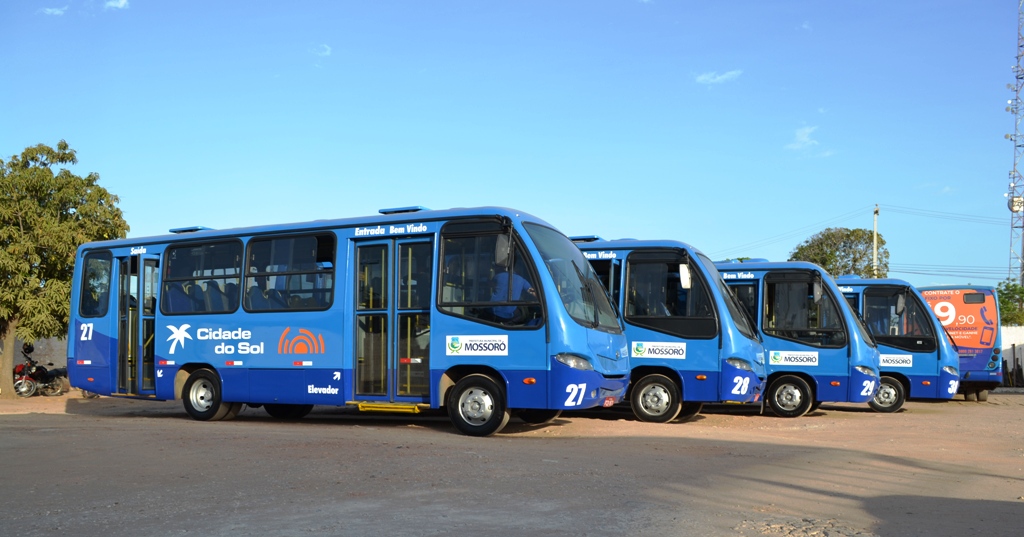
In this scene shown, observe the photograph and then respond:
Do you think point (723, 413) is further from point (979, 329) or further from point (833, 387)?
point (979, 329)

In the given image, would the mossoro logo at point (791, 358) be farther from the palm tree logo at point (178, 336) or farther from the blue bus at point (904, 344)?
the palm tree logo at point (178, 336)

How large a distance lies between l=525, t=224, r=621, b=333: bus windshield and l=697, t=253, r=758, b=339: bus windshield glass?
249 cm

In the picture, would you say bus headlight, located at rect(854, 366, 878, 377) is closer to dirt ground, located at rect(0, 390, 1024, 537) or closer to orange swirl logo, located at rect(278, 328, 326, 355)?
dirt ground, located at rect(0, 390, 1024, 537)

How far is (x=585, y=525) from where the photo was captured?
6.28 m

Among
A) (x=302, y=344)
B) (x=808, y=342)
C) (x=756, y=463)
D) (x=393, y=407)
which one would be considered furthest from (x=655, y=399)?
(x=302, y=344)

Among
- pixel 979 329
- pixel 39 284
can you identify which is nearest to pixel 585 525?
pixel 39 284

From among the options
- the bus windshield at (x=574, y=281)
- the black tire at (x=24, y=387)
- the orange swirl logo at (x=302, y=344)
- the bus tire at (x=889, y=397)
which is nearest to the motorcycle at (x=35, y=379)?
the black tire at (x=24, y=387)

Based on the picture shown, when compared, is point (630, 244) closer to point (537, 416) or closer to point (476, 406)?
point (537, 416)

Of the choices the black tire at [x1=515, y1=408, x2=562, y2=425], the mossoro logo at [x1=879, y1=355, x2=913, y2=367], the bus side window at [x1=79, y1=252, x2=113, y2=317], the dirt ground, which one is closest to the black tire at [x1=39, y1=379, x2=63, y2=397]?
the dirt ground

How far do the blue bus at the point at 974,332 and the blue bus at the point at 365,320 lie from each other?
1412 cm

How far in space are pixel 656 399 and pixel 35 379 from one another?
16.3 meters

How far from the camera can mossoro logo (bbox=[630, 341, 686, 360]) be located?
48.6ft

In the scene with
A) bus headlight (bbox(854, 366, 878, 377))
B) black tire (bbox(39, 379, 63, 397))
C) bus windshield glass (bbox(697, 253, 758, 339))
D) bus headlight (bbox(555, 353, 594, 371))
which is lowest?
black tire (bbox(39, 379, 63, 397))

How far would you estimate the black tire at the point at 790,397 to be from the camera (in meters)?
17.3
